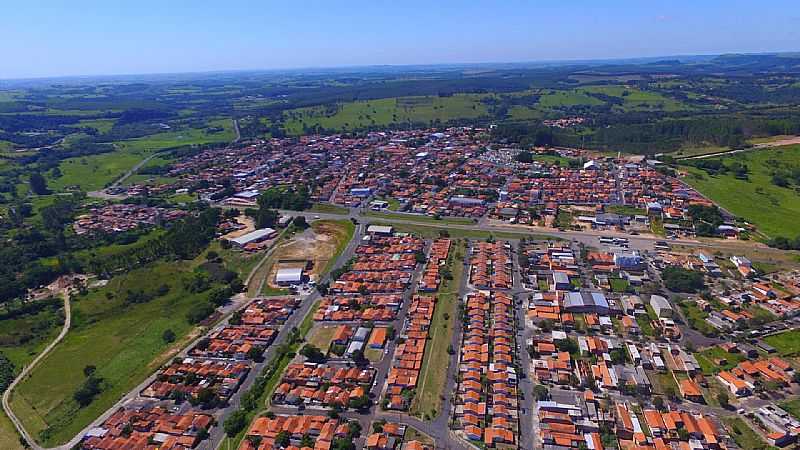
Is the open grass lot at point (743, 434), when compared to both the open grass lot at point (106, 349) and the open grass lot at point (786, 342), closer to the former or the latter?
the open grass lot at point (786, 342)

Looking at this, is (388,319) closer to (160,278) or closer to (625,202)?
(160,278)

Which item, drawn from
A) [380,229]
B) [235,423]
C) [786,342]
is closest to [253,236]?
[380,229]

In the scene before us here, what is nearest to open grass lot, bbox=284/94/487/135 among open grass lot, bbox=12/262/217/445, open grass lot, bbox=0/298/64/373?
open grass lot, bbox=12/262/217/445

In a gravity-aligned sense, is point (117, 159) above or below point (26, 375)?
above

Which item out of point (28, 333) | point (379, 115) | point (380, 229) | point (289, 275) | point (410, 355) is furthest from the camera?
point (379, 115)

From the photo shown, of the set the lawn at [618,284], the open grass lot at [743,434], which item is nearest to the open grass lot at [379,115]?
the lawn at [618,284]

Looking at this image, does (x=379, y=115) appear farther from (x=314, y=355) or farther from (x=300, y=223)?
(x=314, y=355)
